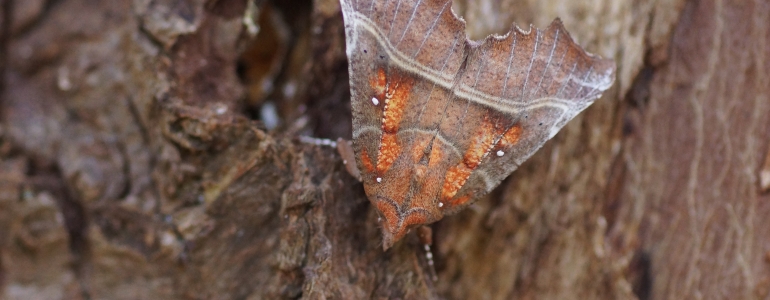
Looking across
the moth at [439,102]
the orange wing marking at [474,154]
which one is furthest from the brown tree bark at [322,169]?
the orange wing marking at [474,154]

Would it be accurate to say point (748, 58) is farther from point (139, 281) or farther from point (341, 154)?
point (139, 281)

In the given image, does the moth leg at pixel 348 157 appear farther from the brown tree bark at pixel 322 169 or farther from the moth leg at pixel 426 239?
the moth leg at pixel 426 239

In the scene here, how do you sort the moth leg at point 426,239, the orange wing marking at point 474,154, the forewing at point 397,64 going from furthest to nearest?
the moth leg at point 426,239 < the orange wing marking at point 474,154 < the forewing at point 397,64

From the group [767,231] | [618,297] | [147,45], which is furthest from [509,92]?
[147,45]

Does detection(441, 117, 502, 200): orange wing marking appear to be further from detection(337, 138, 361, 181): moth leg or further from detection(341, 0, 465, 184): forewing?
detection(337, 138, 361, 181): moth leg

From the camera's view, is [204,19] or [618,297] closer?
[204,19]

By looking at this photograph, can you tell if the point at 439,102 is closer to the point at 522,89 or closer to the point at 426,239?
the point at 522,89
